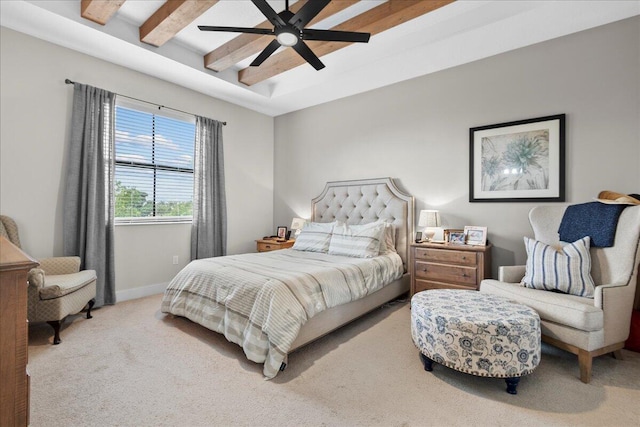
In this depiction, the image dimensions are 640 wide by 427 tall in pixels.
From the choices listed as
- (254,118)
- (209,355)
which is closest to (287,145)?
(254,118)

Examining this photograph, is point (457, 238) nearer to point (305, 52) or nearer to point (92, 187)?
point (305, 52)

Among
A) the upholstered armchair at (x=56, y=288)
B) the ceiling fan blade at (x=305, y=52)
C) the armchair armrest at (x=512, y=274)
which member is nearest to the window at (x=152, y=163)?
the upholstered armchair at (x=56, y=288)

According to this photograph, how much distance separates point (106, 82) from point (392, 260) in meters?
4.00

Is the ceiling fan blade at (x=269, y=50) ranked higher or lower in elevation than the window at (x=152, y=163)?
higher

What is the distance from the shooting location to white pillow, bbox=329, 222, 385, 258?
3.51 m

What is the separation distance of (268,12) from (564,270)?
116 inches

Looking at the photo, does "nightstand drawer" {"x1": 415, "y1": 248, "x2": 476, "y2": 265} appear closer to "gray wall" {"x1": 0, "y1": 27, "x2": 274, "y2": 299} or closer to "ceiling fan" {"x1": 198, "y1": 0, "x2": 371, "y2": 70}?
"ceiling fan" {"x1": 198, "y1": 0, "x2": 371, "y2": 70}

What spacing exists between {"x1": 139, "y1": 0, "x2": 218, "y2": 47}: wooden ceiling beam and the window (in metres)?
0.93

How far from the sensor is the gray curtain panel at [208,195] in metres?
4.42

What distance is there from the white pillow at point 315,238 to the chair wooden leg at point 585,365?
2528 millimetres

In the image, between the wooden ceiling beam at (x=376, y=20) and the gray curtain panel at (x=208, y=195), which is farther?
the gray curtain panel at (x=208, y=195)

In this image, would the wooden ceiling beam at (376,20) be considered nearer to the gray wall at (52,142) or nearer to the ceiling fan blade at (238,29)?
the ceiling fan blade at (238,29)

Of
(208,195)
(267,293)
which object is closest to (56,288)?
(267,293)

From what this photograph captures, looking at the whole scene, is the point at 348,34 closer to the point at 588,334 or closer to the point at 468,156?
the point at 468,156
